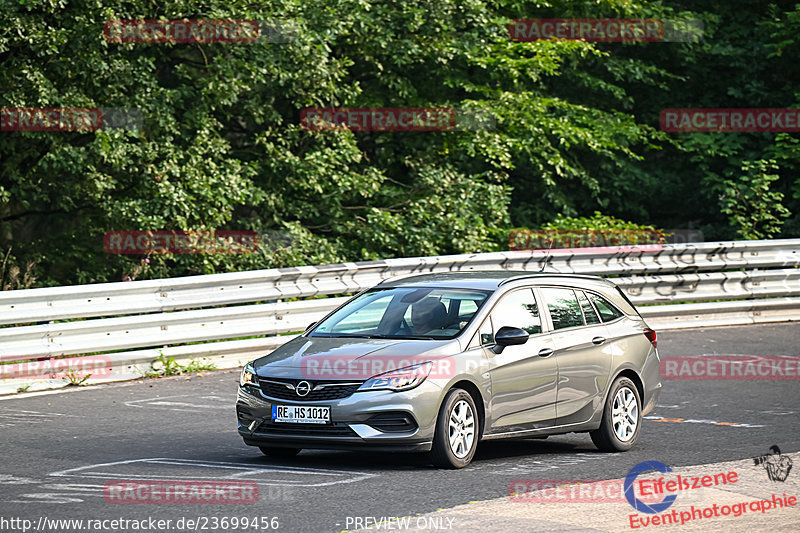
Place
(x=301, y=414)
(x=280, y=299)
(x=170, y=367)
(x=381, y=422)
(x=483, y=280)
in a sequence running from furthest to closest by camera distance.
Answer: (x=280, y=299) → (x=170, y=367) → (x=483, y=280) → (x=301, y=414) → (x=381, y=422)

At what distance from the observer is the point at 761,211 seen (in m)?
25.0

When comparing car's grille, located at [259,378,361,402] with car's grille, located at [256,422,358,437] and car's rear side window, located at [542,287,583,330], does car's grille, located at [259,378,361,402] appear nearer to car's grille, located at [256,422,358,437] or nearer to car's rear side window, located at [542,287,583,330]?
car's grille, located at [256,422,358,437]

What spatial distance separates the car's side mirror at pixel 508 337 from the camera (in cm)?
966

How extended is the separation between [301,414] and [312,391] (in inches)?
7.1

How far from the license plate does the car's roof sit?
72.0 inches

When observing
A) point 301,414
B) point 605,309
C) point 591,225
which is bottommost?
point 301,414

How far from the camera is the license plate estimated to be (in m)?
9.01

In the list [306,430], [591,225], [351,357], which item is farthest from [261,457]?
[591,225]

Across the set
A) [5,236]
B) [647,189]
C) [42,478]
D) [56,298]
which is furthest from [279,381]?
[647,189]

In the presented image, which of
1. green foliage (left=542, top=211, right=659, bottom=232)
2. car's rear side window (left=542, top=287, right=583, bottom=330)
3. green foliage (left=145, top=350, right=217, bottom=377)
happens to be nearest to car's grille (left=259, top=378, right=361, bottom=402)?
car's rear side window (left=542, top=287, right=583, bottom=330)

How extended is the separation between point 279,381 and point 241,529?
232 cm

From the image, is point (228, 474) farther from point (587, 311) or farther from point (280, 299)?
point (280, 299)

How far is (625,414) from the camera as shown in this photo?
10.8 meters

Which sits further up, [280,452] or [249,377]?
[249,377]
